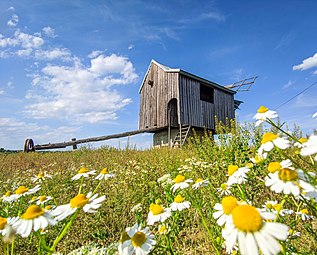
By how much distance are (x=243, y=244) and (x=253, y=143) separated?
3657mm

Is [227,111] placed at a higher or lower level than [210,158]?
higher

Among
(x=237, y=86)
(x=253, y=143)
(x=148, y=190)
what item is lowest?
(x=148, y=190)

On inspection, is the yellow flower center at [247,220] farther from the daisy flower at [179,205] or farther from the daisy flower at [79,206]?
the daisy flower at [179,205]

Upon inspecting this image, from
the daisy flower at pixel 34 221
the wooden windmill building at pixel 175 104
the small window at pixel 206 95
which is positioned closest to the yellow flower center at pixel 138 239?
the daisy flower at pixel 34 221

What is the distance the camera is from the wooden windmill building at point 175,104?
652 inches

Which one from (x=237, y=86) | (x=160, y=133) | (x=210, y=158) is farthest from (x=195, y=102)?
(x=210, y=158)

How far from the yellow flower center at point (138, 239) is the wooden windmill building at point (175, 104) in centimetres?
1446

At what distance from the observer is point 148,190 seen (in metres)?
3.71

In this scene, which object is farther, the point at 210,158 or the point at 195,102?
the point at 195,102

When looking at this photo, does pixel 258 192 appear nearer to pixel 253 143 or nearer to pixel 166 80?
pixel 253 143

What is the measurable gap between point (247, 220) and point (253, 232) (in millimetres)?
35

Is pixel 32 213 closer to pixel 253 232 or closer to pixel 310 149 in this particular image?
pixel 253 232

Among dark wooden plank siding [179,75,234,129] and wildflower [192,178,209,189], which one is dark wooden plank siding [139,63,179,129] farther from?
wildflower [192,178,209,189]

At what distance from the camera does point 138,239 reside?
1036mm
